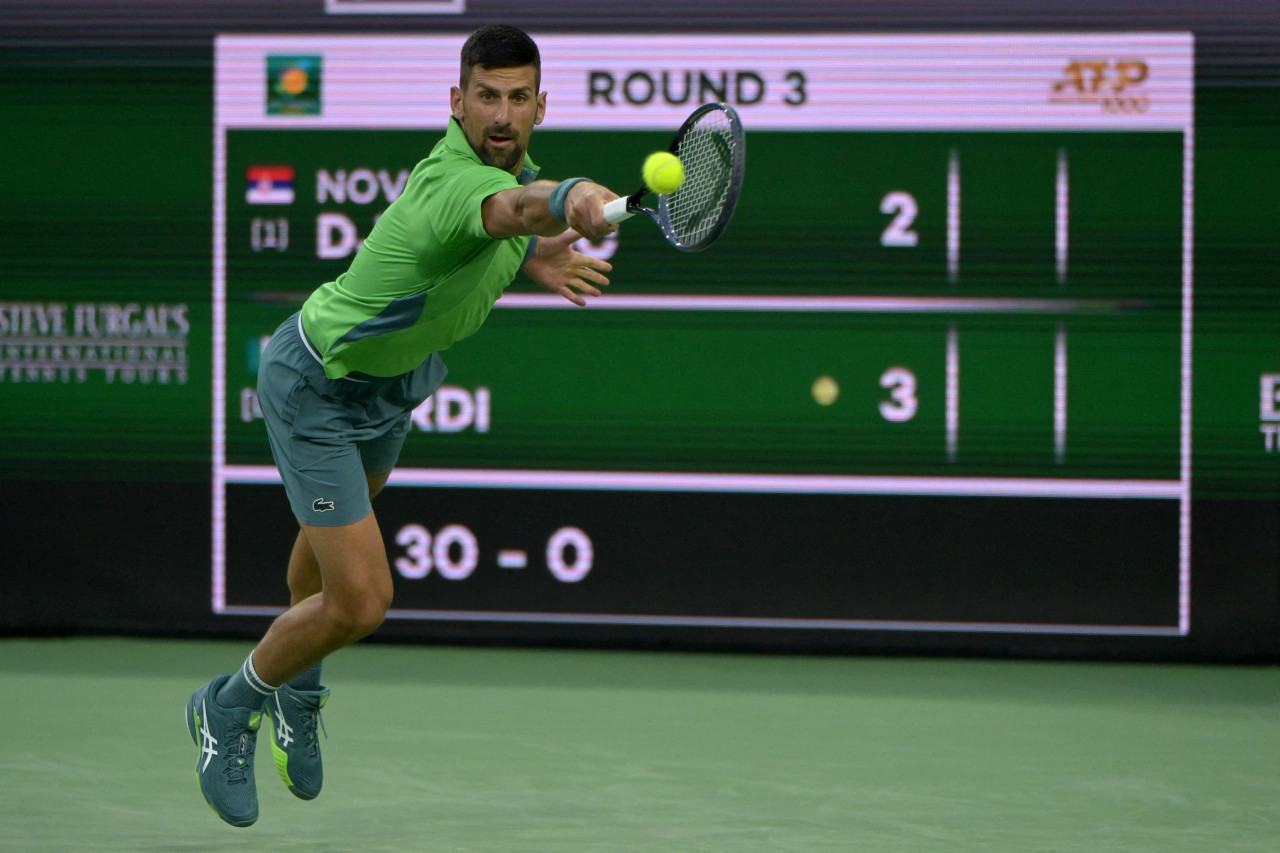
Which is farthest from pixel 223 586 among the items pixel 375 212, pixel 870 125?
pixel 870 125

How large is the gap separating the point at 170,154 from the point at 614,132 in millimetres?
1429

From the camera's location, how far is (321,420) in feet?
10.8

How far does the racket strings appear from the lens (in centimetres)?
277

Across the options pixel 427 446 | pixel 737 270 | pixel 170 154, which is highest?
pixel 170 154

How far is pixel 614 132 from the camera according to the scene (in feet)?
17.2

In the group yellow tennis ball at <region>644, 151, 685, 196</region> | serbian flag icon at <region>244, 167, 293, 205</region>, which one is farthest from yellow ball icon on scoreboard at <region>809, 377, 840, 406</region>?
yellow tennis ball at <region>644, 151, 685, 196</region>

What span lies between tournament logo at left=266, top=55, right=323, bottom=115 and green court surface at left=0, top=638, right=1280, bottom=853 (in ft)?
5.72

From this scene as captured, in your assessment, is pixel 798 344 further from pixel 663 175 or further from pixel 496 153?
pixel 663 175

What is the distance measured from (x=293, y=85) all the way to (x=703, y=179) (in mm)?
2804

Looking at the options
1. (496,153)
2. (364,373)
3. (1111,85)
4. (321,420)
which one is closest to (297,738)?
(321,420)

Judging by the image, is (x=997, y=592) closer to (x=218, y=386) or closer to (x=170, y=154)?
(x=218, y=386)

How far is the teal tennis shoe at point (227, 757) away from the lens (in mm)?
3258

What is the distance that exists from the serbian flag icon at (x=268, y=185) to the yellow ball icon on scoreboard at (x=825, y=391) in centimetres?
176

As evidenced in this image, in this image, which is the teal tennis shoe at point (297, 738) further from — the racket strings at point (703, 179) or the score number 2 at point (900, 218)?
the score number 2 at point (900, 218)
